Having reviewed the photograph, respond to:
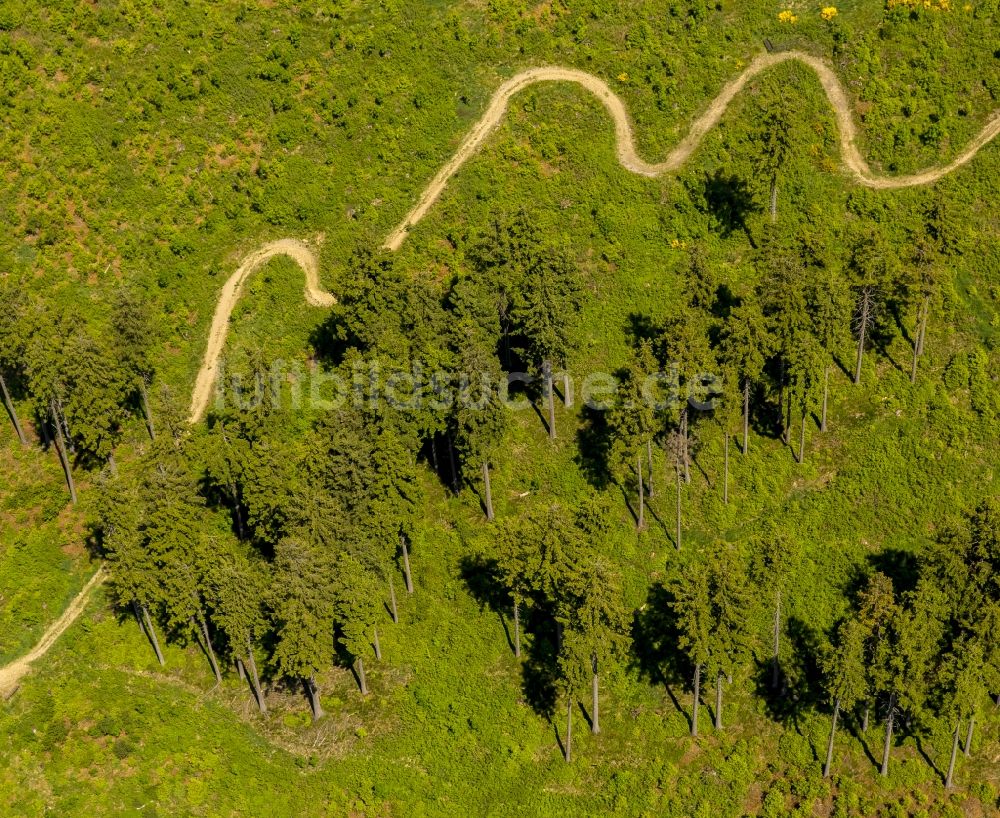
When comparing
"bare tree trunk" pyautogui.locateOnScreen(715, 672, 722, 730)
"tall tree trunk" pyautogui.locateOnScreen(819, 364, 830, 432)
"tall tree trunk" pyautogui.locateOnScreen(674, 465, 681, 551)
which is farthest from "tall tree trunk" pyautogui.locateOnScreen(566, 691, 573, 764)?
"tall tree trunk" pyautogui.locateOnScreen(819, 364, 830, 432)

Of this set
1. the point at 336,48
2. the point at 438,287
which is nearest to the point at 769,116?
the point at 438,287

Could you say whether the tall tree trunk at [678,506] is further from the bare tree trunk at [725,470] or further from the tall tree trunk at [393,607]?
the tall tree trunk at [393,607]

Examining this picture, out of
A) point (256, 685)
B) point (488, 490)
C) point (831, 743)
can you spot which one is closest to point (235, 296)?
point (488, 490)

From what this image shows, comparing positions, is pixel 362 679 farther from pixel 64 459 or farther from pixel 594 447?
pixel 64 459

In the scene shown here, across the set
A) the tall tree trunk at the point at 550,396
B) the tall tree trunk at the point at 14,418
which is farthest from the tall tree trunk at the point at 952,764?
the tall tree trunk at the point at 14,418

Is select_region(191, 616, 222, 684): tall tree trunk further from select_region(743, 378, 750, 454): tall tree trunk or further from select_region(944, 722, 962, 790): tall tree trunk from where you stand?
select_region(944, 722, 962, 790): tall tree trunk

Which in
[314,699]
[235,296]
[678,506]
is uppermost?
[235,296]
